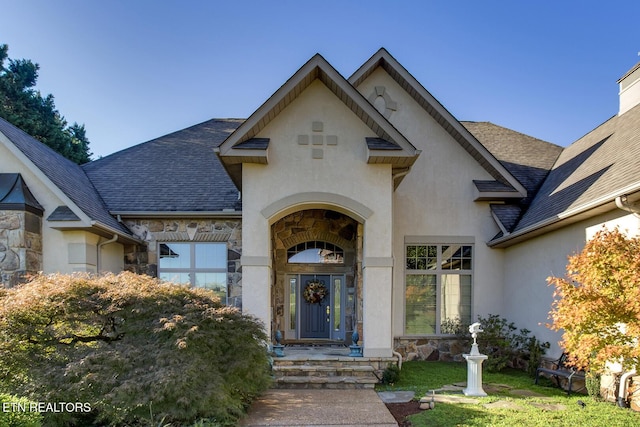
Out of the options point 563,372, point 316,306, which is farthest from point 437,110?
point 563,372

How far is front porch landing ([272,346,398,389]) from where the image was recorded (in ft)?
26.4

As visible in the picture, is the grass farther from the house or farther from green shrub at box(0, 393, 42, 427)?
A: green shrub at box(0, 393, 42, 427)

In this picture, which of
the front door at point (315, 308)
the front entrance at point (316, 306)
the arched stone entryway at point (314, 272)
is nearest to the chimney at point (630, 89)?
the arched stone entryway at point (314, 272)

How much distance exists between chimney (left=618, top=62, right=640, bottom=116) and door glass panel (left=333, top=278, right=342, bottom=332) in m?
8.47

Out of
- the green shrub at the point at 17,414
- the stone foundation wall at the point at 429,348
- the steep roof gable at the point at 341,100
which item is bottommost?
the stone foundation wall at the point at 429,348

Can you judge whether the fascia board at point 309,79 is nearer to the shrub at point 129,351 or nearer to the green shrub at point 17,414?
the shrub at point 129,351

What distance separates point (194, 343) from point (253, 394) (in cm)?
156

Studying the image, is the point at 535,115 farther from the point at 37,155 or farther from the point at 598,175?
the point at 37,155

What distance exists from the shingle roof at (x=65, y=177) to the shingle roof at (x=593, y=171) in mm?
9354

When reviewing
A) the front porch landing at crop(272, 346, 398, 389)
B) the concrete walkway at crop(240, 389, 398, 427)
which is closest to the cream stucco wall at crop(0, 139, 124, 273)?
the front porch landing at crop(272, 346, 398, 389)

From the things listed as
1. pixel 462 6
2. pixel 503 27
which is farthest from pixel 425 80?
pixel 503 27

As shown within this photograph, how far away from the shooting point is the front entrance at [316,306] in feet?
39.6

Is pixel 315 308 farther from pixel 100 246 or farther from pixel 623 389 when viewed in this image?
pixel 623 389

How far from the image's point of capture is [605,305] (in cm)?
552
